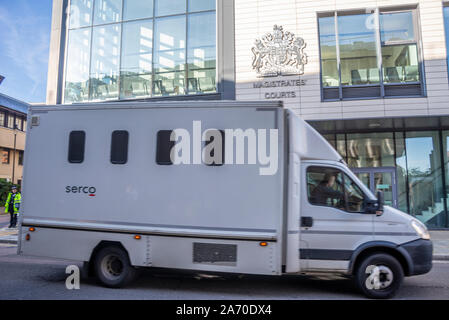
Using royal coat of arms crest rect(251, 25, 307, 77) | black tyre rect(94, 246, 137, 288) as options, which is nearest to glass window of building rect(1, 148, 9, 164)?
royal coat of arms crest rect(251, 25, 307, 77)

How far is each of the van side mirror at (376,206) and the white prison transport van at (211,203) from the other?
0.07 ft

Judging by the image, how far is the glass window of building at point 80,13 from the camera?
1764 centimetres

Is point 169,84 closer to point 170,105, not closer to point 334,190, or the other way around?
point 170,105

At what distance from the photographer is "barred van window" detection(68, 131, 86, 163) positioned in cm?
632

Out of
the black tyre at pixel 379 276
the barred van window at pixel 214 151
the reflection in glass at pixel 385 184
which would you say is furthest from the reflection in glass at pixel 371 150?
the barred van window at pixel 214 151

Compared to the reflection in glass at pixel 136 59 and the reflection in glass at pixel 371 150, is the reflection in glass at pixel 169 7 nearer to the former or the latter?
the reflection in glass at pixel 136 59

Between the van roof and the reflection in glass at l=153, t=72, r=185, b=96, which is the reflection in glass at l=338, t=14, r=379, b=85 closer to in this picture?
the reflection in glass at l=153, t=72, r=185, b=96

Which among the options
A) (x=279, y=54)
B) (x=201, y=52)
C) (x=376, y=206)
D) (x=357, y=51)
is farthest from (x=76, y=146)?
(x=357, y=51)

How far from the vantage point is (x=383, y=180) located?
48.6 ft

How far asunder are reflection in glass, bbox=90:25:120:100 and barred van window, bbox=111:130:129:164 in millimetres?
11180

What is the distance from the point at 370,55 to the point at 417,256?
36.7ft
